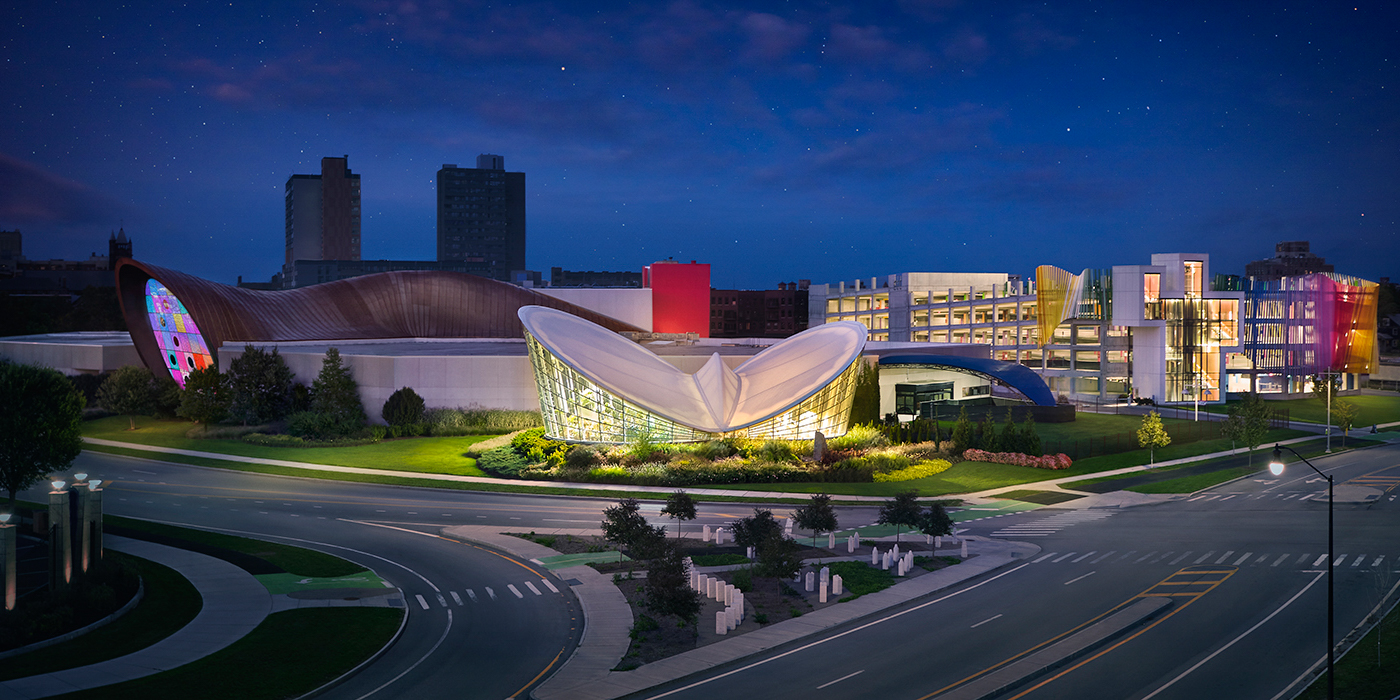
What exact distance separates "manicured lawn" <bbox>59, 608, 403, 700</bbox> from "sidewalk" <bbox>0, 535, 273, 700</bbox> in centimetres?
46

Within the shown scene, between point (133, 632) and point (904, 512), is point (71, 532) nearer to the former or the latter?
point (133, 632)

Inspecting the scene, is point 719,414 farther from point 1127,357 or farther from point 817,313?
point 817,313

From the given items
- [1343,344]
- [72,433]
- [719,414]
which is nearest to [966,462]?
[719,414]

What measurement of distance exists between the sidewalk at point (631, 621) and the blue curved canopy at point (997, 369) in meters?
40.6

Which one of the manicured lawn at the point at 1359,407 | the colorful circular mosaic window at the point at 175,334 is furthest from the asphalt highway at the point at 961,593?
the manicured lawn at the point at 1359,407

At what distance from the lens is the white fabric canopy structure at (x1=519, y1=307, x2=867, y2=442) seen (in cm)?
4950

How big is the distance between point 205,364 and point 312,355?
11594 mm

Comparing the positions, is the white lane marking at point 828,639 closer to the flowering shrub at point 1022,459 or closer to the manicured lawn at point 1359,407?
the flowering shrub at point 1022,459

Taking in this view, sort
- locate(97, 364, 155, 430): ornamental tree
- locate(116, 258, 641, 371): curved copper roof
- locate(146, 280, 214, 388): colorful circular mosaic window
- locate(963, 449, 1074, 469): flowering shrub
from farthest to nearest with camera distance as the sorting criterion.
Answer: locate(146, 280, 214, 388): colorful circular mosaic window < locate(116, 258, 641, 371): curved copper roof < locate(97, 364, 155, 430): ornamental tree < locate(963, 449, 1074, 469): flowering shrub

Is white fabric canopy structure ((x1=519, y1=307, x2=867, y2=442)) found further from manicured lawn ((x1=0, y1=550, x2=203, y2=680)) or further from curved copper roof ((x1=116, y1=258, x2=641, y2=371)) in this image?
manicured lawn ((x1=0, y1=550, x2=203, y2=680))

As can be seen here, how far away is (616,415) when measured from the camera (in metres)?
49.9

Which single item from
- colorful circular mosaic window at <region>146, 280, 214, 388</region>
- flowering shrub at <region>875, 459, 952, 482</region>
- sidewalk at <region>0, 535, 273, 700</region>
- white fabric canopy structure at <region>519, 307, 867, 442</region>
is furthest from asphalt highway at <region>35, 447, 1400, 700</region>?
colorful circular mosaic window at <region>146, 280, 214, 388</region>

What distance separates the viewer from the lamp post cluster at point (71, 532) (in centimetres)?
2361

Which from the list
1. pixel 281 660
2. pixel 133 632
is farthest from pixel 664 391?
pixel 281 660
